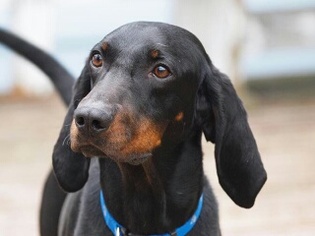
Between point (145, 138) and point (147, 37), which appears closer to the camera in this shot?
point (145, 138)

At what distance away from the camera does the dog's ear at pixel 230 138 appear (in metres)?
3.70

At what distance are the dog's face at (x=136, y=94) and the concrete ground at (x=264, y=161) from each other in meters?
2.18

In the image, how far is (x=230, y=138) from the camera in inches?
146

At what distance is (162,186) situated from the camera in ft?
12.4

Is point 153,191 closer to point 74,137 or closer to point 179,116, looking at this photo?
point 179,116

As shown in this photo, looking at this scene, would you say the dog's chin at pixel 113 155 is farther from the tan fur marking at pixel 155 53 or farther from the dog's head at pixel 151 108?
the tan fur marking at pixel 155 53

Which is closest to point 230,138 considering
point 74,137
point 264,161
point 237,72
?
point 74,137

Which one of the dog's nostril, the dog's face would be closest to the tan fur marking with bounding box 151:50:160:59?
the dog's face

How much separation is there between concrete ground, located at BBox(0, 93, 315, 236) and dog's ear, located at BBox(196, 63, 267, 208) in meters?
1.91

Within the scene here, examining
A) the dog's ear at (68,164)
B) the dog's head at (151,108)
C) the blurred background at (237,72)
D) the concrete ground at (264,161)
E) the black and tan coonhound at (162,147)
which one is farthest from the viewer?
the blurred background at (237,72)

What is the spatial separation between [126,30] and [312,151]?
4360 millimetres

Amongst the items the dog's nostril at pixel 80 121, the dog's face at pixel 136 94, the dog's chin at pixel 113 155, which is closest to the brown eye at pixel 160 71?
the dog's face at pixel 136 94

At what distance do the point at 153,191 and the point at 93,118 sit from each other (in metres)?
0.73

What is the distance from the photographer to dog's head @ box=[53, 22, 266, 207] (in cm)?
322
